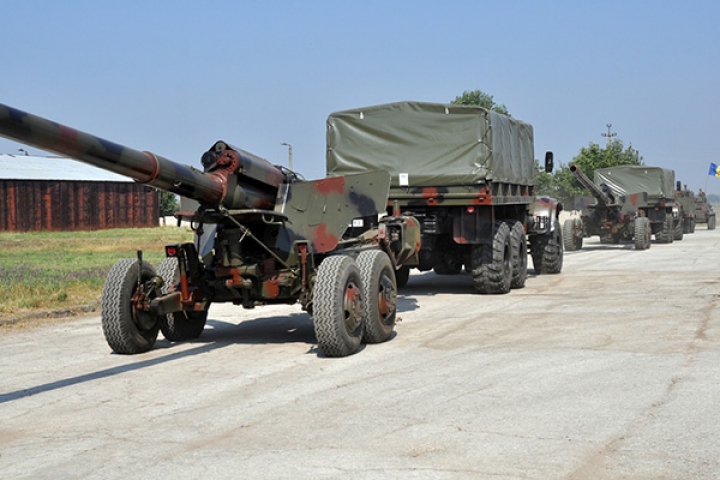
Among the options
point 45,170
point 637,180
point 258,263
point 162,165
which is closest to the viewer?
point 162,165

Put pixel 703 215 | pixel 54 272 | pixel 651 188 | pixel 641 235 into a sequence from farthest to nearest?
pixel 703 215 < pixel 651 188 < pixel 641 235 < pixel 54 272

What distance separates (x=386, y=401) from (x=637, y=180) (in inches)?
1104

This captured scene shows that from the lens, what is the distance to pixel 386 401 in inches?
277

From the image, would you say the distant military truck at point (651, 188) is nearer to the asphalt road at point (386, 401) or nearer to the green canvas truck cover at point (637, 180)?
the green canvas truck cover at point (637, 180)

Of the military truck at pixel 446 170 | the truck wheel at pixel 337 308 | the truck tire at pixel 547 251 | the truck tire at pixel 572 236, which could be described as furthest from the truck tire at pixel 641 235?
the truck wheel at pixel 337 308

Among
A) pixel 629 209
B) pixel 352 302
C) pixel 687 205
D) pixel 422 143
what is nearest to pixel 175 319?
pixel 352 302

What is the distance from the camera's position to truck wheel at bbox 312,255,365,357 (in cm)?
895

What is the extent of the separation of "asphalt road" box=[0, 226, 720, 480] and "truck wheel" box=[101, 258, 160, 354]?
0.60 feet

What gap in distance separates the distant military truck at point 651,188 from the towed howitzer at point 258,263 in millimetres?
23811

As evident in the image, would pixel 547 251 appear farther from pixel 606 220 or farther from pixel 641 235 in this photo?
pixel 606 220

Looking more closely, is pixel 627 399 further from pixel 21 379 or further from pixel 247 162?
pixel 21 379

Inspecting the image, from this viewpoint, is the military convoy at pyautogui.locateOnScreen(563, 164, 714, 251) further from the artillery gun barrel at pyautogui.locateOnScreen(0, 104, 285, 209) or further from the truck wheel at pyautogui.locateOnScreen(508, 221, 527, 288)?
the artillery gun barrel at pyautogui.locateOnScreen(0, 104, 285, 209)

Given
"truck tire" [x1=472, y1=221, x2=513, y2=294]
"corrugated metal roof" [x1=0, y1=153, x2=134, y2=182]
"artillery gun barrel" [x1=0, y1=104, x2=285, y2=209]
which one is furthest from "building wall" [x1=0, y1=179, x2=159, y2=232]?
"artillery gun barrel" [x1=0, y1=104, x2=285, y2=209]

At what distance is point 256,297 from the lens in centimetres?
994
